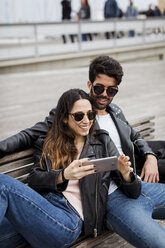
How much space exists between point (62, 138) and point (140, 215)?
708 millimetres

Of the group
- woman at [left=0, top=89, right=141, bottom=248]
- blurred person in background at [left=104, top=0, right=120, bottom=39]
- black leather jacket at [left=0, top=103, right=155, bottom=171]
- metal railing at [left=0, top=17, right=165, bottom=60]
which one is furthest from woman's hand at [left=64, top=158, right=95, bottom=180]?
blurred person in background at [left=104, top=0, right=120, bottom=39]

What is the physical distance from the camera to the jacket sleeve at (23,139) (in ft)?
7.88

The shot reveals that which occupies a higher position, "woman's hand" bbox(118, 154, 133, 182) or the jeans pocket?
"woman's hand" bbox(118, 154, 133, 182)

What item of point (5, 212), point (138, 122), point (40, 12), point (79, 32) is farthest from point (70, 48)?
point (5, 212)

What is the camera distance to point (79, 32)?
12977 mm

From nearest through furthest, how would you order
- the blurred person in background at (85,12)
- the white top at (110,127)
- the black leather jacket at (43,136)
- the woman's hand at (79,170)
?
the woman's hand at (79,170) → the black leather jacket at (43,136) → the white top at (110,127) → the blurred person in background at (85,12)

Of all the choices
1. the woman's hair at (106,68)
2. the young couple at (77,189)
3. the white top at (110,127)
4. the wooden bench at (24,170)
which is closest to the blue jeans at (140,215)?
the young couple at (77,189)

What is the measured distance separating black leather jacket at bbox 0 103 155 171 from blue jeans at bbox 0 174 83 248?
1.21 ft

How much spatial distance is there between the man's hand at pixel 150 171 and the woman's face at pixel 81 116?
0.75 meters

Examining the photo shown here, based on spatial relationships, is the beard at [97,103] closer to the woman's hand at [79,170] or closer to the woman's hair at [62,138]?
the woman's hair at [62,138]

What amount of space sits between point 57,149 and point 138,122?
5.90 ft

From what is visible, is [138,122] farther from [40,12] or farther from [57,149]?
[40,12]

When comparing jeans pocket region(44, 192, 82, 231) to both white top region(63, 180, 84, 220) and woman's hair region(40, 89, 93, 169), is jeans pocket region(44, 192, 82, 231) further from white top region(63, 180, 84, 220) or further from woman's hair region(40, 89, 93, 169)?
woman's hair region(40, 89, 93, 169)

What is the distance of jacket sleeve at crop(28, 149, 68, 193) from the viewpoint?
2.20 metres
